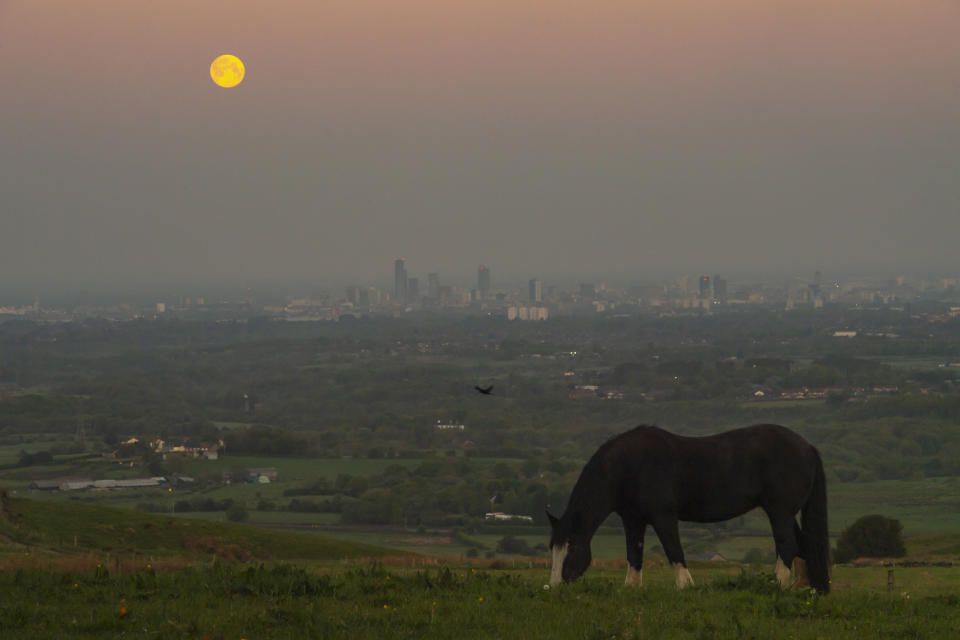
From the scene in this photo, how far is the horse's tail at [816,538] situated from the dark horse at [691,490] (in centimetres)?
2

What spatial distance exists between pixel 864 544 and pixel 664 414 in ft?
507

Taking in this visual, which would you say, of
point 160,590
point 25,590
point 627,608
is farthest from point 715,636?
point 25,590

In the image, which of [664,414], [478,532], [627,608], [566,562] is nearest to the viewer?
[627,608]

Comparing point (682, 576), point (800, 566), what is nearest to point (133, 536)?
point (682, 576)

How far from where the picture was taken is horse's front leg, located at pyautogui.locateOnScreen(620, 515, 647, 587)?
15773mm

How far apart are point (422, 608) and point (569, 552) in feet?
12.3

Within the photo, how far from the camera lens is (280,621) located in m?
11.5

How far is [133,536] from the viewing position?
31453 mm

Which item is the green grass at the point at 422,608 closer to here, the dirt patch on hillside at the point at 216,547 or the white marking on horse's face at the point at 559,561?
the white marking on horse's face at the point at 559,561

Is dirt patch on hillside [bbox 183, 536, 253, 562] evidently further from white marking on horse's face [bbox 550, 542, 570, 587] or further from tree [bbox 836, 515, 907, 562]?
tree [bbox 836, 515, 907, 562]

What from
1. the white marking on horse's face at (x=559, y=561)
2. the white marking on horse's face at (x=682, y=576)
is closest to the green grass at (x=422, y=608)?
the white marking on horse's face at (x=682, y=576)

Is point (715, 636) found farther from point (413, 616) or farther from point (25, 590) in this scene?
point (25, 590)

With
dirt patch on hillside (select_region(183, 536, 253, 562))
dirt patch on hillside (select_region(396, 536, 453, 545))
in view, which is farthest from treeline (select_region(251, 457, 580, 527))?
dirt patch on hillside (select_region(183, 536, 253, 562))

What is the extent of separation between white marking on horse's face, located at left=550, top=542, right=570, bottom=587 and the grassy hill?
1506 cm
